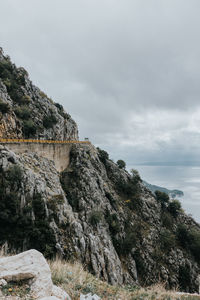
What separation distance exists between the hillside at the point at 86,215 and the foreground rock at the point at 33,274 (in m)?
3.17

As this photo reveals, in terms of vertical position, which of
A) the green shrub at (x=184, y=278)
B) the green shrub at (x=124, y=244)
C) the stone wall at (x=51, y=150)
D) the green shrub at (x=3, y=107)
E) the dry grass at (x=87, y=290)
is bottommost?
the green shrub at (x=184, y=278)

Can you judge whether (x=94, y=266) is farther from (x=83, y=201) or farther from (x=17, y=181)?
(x=17, y=181)

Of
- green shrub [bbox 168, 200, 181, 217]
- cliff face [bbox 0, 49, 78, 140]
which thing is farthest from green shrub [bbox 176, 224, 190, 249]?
cliff face [bbox 0, 49, 78, 140]

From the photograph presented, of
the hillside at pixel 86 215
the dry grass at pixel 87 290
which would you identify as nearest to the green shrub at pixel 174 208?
the hillside at pixel 86 215

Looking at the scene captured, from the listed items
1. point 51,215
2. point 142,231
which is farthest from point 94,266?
point 142,231

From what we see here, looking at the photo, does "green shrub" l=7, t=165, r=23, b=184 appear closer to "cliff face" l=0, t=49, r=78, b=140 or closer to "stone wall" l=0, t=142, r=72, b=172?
"stone wall" l=0, t=142, r=72, b=172

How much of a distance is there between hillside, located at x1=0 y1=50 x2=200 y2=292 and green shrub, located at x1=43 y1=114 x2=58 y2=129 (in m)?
0.35

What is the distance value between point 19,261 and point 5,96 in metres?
31.9

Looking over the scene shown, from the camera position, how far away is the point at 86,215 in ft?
76.8

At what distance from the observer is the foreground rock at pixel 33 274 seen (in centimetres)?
328

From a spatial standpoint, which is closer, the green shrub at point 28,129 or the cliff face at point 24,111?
the cliff face at point 24,111

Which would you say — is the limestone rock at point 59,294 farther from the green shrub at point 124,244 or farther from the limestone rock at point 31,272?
the green shrub at point 124,244

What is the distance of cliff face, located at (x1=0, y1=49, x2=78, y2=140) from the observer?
82.9ft

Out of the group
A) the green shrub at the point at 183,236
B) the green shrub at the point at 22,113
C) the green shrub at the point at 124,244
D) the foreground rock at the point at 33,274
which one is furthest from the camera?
the green shrub at the point at 183,236
